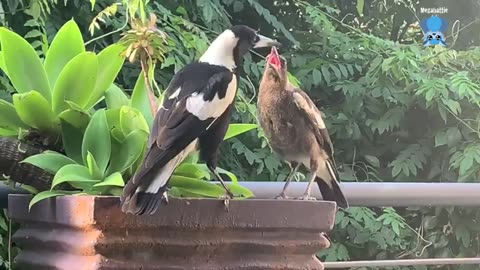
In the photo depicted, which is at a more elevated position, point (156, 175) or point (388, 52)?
point (156, 175)

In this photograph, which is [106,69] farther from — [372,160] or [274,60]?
[372,160]

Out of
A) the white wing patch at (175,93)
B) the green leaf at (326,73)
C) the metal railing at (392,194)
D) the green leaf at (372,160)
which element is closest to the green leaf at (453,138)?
the green leaf at (372,160)

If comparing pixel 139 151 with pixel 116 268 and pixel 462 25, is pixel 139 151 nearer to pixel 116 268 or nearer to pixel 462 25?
pixel 116 268

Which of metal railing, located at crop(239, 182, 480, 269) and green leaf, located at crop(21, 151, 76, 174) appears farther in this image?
metal railing, located at crop(239, 182, 480, 269)

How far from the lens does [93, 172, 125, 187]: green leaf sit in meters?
0.64

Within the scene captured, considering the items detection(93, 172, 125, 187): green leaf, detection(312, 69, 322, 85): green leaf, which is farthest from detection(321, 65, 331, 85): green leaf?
detection(93, 172, 125, 187): green leaf

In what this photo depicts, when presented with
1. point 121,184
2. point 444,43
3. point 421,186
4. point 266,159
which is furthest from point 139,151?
point 444,43

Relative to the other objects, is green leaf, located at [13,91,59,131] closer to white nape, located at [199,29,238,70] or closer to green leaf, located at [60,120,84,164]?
green leaf, located at [60,120,84,164]

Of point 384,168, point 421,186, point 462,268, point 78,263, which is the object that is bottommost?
point 462,268

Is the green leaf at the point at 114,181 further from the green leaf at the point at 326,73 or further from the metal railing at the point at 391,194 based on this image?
the green leaf at the point at 326,73

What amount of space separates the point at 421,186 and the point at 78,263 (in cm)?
47

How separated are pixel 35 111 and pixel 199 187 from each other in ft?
0.49

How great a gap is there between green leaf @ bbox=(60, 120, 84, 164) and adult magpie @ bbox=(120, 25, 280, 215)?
0.30 feet

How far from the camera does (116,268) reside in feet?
2.04
